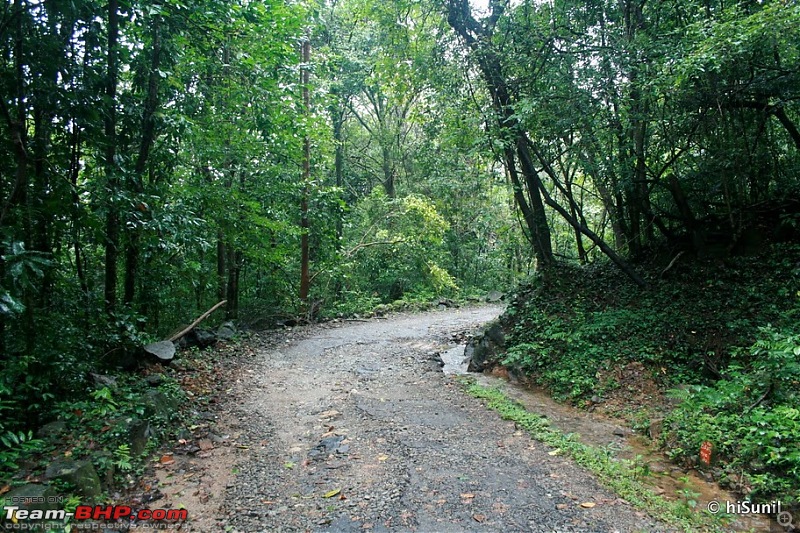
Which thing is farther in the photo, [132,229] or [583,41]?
[583,41]

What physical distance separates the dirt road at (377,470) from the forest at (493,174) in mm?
1576

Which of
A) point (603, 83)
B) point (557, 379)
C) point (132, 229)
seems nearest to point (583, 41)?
point (603, 83)

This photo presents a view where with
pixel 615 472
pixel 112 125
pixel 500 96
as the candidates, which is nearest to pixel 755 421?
pixel 615 472

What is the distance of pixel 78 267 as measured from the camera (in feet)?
19.9

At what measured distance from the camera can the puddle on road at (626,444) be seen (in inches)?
159

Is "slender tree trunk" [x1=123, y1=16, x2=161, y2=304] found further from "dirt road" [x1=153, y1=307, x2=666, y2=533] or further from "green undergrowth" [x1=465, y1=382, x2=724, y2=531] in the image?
"green undergrowth" [x1=465, y1=382, x2=724, y2=531]

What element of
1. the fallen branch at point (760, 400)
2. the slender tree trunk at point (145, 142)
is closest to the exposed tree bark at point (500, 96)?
the fallen branch at point (760, 400)

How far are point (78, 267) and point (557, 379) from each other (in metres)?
7.04

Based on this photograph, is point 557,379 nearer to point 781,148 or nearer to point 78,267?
point 781,148

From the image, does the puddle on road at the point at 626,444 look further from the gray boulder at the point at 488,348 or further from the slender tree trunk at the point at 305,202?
the slender tree trunk at the point at 305,202

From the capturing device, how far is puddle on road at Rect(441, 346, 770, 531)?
404 centimetres

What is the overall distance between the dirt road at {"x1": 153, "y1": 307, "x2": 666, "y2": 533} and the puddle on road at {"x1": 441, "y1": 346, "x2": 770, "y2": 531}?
28.1 inches

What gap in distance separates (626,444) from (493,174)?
6169mm

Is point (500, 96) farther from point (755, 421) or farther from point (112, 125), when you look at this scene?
point (755, 421)
